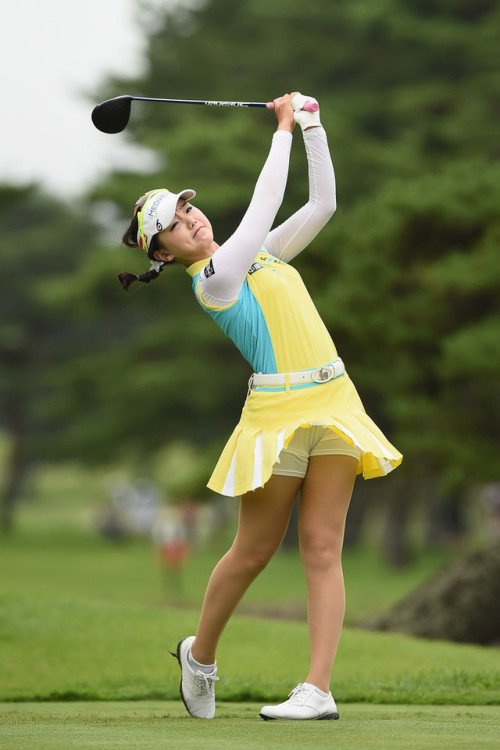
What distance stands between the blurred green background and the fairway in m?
8.58

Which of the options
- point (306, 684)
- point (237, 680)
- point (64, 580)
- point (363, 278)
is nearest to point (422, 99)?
point (363, 278)

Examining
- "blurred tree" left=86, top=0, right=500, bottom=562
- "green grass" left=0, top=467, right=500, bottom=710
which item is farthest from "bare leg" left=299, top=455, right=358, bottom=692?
"blurred tree" left=86, top=0, right=500, bottom=562

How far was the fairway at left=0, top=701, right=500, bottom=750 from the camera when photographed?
324cm

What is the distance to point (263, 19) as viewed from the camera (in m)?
26.7

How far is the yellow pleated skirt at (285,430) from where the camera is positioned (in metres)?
3.94

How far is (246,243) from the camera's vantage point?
390cm

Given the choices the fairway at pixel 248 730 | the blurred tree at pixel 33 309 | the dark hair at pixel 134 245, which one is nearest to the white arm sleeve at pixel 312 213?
the dark hair at pixel 134 245

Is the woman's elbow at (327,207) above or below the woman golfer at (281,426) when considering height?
above

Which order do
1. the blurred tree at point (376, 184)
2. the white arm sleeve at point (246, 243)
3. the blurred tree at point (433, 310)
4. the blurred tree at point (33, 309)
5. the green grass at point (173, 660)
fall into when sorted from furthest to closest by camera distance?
the blurred tree at point (33, 309) < the blurred tree at point (376, 184) < the blurred tree at point (433, 310) < the green grass at point (173, 660) < the white arm sleeve at point (246, 243)

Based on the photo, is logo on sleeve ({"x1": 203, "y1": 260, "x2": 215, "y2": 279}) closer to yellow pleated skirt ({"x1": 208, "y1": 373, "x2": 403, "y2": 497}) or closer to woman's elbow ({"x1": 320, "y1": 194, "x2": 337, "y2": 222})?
yellow pleated skirt ({"x1": 208, "y1": 373, "x2": 403, "y2": 497})

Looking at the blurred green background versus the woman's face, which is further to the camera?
the blurred green background

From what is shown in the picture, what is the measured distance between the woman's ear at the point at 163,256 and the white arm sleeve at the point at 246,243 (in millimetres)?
272

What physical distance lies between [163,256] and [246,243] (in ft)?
1.43

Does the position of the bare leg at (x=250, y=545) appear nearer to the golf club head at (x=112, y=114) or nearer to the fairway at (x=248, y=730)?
the fairway at (x=248, y=730)
